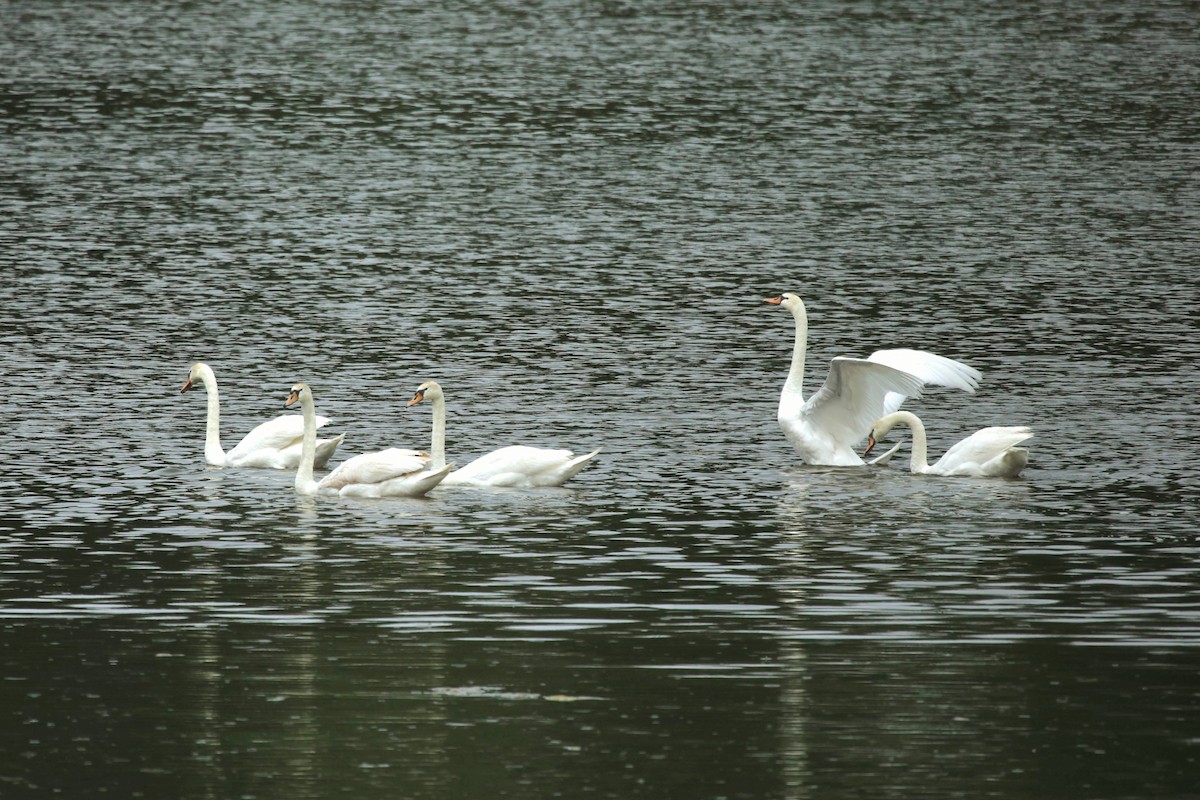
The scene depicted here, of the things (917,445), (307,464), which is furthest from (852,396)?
(307,464)

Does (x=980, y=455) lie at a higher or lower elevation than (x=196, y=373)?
lower

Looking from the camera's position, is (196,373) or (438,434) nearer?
(438,434)

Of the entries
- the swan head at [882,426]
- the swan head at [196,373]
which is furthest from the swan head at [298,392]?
the swan head at [882,426]

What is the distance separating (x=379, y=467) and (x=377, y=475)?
3.7 inches

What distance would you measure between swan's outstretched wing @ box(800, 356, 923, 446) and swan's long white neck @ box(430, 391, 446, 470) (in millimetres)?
3467

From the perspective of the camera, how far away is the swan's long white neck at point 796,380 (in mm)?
22594

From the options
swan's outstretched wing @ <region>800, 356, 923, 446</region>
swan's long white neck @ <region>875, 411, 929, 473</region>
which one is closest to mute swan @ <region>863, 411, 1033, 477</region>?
swan's long white neck @ <region>875, 411, 929, 473</region>

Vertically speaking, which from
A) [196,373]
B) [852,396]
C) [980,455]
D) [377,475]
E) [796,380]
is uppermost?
[196,373]

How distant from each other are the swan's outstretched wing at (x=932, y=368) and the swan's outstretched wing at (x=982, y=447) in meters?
0.94

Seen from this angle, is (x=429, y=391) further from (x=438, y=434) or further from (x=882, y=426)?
(x=882, y=426)

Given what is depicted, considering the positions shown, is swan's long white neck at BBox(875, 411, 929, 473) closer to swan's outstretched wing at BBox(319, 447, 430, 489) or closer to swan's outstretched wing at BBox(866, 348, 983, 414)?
swan's outstretched wing at BBox(866, 348, 983, 414)

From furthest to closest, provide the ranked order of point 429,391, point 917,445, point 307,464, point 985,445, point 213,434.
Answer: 1. point 213,434
2. point 917,445
3. point 429,391
4. point 985,445
5. point 307,464

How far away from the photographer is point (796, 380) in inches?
909

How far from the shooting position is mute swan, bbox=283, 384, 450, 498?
19.8m
